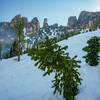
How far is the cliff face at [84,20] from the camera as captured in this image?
138 metres

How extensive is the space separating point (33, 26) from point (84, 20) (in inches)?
3301

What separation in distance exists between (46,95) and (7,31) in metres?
184

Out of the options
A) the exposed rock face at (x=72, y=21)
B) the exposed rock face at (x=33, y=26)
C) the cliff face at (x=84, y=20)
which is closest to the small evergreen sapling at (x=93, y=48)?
the cliff face at (x=84, y=20)

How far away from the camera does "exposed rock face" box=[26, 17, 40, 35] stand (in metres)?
171

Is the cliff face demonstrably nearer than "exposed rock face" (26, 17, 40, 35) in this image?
Yes

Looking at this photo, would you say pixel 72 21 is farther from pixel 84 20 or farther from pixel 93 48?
pixel 93 48

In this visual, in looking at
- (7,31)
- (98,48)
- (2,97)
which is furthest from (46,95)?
(7,31)

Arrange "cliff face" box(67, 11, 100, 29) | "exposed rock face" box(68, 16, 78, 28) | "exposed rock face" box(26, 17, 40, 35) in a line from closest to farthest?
"cliff face" box(67, 11, 100, 29) → "exposed rock face" box(68, 16, 78, 28) → "exposed rock face" box(26, 17, 40, 35)

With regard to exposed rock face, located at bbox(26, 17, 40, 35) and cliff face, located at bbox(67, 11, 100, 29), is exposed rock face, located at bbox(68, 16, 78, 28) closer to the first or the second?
cliff face, located at bbox(67, 11, 100, 29)

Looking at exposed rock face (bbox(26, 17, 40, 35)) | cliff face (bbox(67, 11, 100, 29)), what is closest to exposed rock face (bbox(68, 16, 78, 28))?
cliff face (bbox(67, 11, 100, 29))

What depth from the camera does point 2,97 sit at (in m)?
9.77

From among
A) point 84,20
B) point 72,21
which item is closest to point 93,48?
point 84,20

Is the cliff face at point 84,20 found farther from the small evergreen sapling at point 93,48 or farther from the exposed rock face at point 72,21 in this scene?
the small evergreen sapling at point 93,48

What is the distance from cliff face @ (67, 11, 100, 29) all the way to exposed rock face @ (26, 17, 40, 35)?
55.4m
